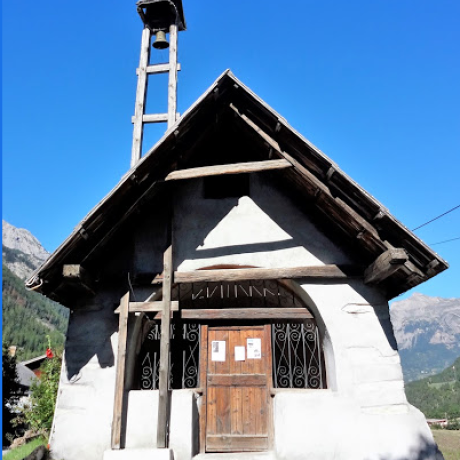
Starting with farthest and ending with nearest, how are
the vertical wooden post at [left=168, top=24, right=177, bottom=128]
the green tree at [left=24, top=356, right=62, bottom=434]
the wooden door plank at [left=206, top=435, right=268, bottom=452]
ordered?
the green tree at [left=24, top=356, right=62, bottom=434]
the vertical wooden post at [left=168, top=24, right=177, bottom=128]
the wooden door plank at [left=206, top=435, right=268, bottom=452]

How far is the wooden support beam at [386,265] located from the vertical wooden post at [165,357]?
9.25 feet

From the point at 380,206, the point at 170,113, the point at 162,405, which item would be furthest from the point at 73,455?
the point at 170,113

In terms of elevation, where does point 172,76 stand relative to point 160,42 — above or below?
below

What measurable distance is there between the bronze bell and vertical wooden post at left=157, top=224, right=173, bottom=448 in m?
5.47

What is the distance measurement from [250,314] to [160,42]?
6.51m

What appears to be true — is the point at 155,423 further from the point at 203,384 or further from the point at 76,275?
the point at 76,275

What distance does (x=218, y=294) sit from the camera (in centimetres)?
788

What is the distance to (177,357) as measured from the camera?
7.34 meters

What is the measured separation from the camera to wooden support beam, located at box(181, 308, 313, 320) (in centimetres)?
646

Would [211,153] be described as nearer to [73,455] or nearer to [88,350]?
[88,350]

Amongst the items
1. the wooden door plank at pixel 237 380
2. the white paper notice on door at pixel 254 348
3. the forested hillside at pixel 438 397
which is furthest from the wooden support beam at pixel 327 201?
the forested hillside at pixel 438 397

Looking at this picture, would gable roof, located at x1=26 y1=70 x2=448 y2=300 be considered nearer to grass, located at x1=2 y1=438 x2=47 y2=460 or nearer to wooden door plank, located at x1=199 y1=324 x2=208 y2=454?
wooden door plank, located at x1=199 y1=324 x2=208 y2=454

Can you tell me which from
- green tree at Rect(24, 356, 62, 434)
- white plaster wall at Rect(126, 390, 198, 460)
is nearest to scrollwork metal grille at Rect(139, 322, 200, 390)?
white plaster wall at Rect(126, 390, 198, 460)

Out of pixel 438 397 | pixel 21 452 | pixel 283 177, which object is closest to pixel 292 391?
pixel 283 177
